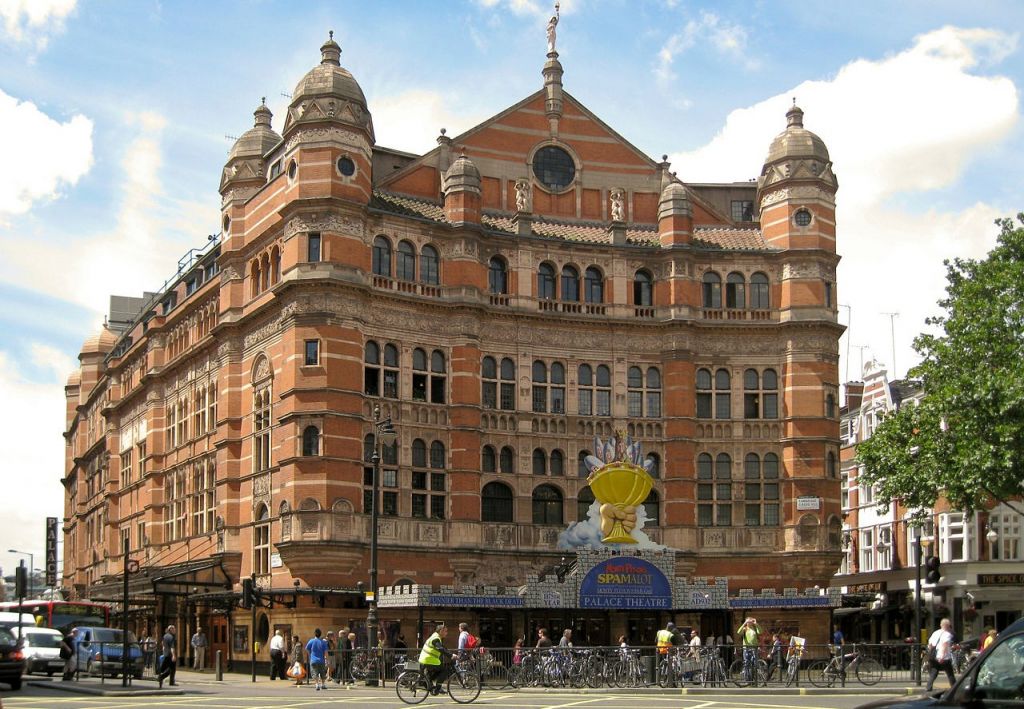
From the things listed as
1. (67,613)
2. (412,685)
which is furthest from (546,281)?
(412,685)

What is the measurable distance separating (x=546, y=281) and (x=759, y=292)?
31.4 feet

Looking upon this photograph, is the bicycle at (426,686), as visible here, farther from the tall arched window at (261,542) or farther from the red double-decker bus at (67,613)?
the red double-decker bus at (67,613)

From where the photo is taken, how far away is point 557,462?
58.0 m

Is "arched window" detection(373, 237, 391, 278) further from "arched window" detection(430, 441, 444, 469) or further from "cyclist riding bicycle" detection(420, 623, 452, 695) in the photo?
"cyclist riding bicycle" detection(420, 623, 452, 695)

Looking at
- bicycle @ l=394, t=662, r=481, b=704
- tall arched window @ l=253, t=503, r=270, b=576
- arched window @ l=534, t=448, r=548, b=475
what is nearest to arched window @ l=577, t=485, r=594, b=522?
arched window @ l=534, t=448, r=548, b=475

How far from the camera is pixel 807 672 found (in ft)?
127

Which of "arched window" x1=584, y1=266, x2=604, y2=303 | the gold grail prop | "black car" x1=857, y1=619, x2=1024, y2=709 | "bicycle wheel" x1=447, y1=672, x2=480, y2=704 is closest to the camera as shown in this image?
"black car" x1=857, y1=619, x2=1024, y2=709

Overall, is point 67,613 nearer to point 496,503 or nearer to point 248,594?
point 248,594

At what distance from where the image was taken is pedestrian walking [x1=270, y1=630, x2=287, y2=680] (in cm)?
4762

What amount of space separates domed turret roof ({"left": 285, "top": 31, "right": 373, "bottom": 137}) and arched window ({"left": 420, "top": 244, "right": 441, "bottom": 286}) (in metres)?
5.61

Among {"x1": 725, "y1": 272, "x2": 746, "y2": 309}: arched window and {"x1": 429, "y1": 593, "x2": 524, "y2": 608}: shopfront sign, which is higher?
{"x1": 725, "y1": 272, "x2": 746, "y2": 309}: arched window

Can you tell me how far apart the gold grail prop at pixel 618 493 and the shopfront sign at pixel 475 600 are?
299 inches

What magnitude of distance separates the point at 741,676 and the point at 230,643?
24756 millimetres

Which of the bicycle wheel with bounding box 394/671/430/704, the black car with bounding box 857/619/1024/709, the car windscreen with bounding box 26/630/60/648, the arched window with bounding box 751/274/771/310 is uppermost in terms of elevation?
the arched window with bounding box 751/274/771/310
